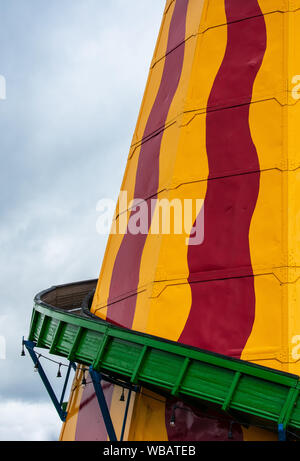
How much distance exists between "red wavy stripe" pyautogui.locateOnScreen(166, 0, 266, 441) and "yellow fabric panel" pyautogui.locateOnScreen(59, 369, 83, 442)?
493 centimetres

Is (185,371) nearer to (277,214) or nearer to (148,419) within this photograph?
(148,419)

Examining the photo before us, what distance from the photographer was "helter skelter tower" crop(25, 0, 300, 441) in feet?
57.6

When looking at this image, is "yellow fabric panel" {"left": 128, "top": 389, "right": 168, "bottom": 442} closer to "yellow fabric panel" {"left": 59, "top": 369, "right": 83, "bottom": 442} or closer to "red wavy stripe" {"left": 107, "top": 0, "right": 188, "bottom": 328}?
"red wavy stripe" {"left": 107, "top": 0, "right": 188, "bottom": 328}

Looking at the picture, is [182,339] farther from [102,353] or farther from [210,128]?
[210,128]

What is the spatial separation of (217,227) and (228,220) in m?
0.37

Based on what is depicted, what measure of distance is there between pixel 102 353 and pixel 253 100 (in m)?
9.13

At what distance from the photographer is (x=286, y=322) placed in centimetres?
1736

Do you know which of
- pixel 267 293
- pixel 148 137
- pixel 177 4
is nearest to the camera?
pixel 267 293

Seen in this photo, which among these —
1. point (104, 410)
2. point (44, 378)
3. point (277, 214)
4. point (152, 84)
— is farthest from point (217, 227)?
point (152, 84)

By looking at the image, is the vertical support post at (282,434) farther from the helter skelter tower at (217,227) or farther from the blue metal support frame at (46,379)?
the blue metal support frame at (46,379)

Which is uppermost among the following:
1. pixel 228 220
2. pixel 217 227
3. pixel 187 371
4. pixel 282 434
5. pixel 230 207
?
pixel 230 207

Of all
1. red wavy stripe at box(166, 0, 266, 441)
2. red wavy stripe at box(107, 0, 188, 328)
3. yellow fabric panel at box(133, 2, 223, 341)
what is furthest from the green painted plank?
red wavy stripe at box(107, 0, 188, 328)

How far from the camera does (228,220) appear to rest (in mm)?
19312
